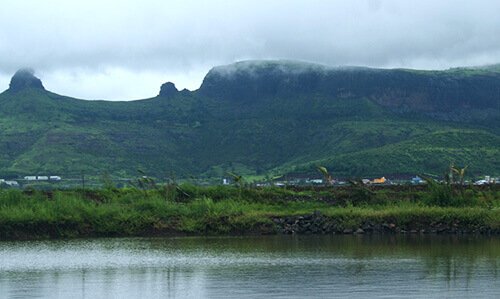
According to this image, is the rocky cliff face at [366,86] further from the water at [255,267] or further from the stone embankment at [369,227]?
the water at [255,267]

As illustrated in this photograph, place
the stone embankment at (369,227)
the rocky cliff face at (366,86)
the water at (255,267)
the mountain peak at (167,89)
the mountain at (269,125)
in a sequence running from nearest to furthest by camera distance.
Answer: the water at (255,267), the stone embankment at (369,227), the mountain at (269,125), the rocky cliff face at (366,86), the mountain peak at (167,89)

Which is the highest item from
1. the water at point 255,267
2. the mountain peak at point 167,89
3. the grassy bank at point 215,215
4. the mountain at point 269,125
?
the mountain peak at point 167,89

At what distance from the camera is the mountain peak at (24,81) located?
168 meters

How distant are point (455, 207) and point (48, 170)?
79.1 m

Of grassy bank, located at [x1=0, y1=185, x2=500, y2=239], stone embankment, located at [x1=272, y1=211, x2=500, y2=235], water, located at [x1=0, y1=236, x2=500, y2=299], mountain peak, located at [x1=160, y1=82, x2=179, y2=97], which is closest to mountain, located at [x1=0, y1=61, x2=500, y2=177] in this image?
mountain peak, located at [x1=160, y1=82, x2=179, y2=97]

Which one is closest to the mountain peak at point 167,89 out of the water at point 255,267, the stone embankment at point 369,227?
the stone embankment at point 369,227

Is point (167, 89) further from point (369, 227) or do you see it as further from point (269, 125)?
point (369, 227)

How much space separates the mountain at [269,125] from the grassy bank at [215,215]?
5661 centimetres

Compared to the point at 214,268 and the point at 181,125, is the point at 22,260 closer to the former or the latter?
the point at 214,268

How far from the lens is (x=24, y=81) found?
170000 mm

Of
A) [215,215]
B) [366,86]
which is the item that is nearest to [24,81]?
[366,86]

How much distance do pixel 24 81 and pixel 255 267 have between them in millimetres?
140263

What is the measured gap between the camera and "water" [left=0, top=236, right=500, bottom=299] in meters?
31.5

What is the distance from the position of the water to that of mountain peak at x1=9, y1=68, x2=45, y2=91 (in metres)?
122
